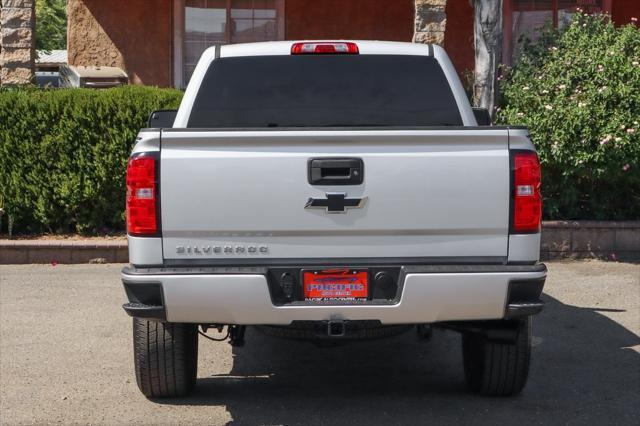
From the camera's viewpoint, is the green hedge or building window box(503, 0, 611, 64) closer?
the green hedge

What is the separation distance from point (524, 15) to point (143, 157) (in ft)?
40.5

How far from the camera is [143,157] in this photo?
526 cm

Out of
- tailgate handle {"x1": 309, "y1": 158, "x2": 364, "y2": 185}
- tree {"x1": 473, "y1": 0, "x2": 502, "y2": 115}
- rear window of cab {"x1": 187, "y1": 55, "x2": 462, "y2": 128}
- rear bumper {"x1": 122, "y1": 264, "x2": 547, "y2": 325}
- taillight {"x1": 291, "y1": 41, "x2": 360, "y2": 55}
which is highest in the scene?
tree {"x1": 473, "y1": 0, "x2": 502, "y2": 115}

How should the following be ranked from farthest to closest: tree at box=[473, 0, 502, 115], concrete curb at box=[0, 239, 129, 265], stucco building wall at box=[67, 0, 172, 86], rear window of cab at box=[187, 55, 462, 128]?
stucco building wall at box=[67, 0, 172, 86] < tree at box=[473, 0, 502, 115] < concrete curb at box=[0, 239, 129, 265] < rear window of cab at box=[187, 55, 462, 128]

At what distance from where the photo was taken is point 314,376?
6.85 meters

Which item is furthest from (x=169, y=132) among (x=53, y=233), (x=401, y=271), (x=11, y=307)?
(x=53, y=233)

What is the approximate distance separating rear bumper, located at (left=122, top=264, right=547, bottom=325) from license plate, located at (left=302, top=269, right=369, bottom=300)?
0.06 metres

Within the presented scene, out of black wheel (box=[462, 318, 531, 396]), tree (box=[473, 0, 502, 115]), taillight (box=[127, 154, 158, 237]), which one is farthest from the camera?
tree (box=[473, 0, 502, 115])

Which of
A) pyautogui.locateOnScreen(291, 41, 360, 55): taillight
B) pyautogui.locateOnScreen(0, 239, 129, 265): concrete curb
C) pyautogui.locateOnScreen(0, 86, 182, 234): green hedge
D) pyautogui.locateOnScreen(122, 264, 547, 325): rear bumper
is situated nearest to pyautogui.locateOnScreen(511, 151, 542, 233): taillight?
pyautogui.locateOnScreen(122, 264, 547, 325): rear bumper

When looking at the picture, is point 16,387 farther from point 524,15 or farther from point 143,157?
point 524,15

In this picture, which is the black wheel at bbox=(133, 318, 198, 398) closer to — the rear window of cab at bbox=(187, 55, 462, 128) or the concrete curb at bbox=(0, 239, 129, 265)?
the rear window of cab at bbox=(187, 55, 462, 128)

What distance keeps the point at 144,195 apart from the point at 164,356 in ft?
3.55

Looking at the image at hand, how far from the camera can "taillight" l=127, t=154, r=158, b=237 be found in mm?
5246

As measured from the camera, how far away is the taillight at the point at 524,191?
17.4 feet
